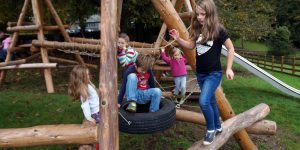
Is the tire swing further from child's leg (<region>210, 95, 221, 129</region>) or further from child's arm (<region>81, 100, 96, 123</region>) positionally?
child's leg (<region>210, 95, 221, 129</region>)

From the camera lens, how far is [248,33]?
15883 mm

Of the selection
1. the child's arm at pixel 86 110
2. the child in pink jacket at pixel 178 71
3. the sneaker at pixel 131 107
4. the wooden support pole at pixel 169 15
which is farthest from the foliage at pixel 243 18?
the child's arm at pixel 86 110

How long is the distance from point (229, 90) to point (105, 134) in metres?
7.37

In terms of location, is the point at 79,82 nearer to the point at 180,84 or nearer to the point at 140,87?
the point at 140,87

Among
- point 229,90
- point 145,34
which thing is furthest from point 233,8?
point 229,90

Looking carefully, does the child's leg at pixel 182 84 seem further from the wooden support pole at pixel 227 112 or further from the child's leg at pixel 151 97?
the child's leg at pixel 151 97

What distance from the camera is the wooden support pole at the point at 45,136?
11.6ft

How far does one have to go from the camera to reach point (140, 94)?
14.3 ft

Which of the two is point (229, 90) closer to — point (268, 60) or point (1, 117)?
point (1, 117)

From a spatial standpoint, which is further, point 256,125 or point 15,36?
point 15,36

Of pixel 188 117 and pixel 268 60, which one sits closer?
pixel 188 117

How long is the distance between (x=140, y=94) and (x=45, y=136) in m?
1.27

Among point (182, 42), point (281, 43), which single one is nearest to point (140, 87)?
point (182, 42)

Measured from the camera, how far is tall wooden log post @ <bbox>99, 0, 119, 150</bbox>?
3.26 metres
